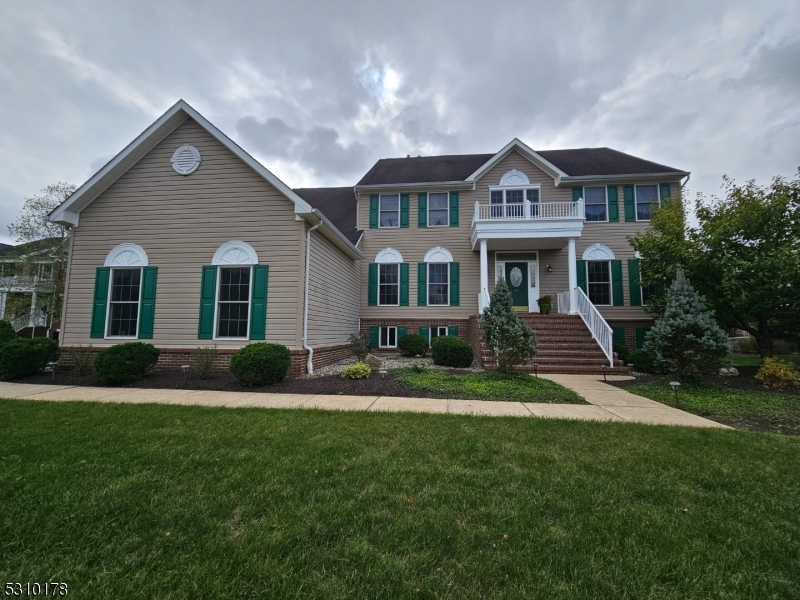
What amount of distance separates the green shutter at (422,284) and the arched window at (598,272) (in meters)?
6.57

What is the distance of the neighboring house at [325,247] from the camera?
9.24 m

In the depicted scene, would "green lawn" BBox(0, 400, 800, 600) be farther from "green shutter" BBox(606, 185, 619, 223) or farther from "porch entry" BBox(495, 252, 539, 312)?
"green shutter" BBox(606, 185, 619, 223)

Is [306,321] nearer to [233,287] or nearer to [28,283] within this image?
[233,287]

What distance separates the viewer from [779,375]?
797 centimetres

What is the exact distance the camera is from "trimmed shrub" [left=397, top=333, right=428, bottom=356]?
12484 millimetres

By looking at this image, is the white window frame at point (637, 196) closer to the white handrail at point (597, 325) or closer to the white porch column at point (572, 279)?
the white porch column at point (572, 279)

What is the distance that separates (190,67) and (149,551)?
1266 centimetres

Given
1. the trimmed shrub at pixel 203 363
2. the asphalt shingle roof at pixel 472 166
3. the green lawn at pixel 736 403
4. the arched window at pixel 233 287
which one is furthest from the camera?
the asphalt shingle roof at pixel 472 166

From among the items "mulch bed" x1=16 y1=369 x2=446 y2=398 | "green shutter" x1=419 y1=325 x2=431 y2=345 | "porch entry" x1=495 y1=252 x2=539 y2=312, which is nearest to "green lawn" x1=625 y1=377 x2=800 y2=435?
"mulch bed" x1=16 y1=369 x2=446 y2=398

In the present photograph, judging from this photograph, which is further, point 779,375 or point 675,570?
point 779,375

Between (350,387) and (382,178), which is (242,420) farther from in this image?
(382,178)

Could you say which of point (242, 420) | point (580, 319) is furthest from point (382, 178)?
point (242, 420)

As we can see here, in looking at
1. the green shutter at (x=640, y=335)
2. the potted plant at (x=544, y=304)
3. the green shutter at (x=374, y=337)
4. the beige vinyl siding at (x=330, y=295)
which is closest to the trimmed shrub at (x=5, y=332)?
the beige vinyl siding at (x=330, y=295)

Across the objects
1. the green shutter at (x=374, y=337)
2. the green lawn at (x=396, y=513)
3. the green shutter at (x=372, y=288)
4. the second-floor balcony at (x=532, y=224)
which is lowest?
the green lawn at (x=396, y=513)
